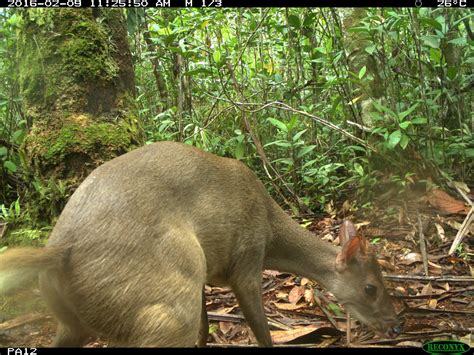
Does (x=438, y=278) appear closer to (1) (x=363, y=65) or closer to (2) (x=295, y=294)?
(2) (x=295, y=294)

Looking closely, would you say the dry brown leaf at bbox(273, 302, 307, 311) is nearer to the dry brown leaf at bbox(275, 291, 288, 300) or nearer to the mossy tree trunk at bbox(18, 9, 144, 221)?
the dry brown leaf at bbox(275, 291, 288, 300)

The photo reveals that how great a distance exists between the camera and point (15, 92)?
19.0 feet

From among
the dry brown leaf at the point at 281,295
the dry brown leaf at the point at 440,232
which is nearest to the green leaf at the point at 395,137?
the dry brown leaf at the point at 440,232

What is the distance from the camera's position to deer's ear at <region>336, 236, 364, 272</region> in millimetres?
3838

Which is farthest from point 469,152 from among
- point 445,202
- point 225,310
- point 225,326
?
point 225,326

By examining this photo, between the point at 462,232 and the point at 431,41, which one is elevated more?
the point at 431,41

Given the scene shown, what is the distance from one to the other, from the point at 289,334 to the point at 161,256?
1.35 meters

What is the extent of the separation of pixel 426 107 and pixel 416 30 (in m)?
0.83

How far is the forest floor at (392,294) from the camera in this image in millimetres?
3664

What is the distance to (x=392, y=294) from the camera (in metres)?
4.20

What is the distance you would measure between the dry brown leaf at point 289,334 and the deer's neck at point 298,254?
0.43 m

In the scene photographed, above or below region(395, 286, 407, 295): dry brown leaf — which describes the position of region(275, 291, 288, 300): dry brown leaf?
below

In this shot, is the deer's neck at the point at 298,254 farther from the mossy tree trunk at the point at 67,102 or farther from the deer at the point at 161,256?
the mossy tree trunk at the point at 67,102

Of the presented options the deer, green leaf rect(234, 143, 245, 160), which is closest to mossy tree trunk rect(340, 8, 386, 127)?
green leaf rect(234, 143, 245, 160)
